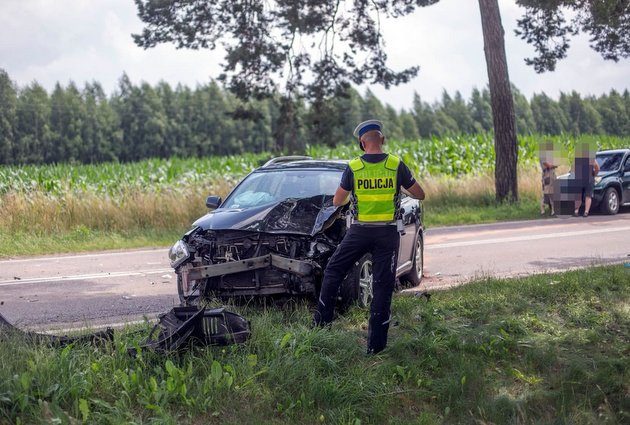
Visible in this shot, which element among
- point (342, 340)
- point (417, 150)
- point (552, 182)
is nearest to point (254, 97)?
point (552, 182)

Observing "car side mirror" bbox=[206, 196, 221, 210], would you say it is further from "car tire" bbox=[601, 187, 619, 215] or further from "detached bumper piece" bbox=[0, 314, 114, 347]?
"car tire" bbox=[601, 187, 619, 215]

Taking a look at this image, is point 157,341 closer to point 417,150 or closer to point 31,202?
point 31,202

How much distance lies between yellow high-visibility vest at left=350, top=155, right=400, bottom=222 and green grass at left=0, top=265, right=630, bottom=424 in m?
1.11

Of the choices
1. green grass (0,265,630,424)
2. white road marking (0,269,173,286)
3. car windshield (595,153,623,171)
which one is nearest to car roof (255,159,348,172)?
green grass (0,265,630,424)

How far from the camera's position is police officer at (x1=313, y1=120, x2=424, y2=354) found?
7156 millimetres

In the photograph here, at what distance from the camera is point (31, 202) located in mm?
18953

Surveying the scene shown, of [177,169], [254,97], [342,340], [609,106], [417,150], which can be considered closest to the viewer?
[342,340]

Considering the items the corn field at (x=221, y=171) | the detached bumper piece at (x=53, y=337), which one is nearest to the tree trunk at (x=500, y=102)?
the corn field at (x=221, y=171)

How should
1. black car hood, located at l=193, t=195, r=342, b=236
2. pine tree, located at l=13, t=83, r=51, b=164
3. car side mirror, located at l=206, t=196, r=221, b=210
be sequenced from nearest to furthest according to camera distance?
black car hood, located at l=193, t=195, r=342, b=236 → car side mirror, located at l=206, t=196, r=221, b=210 → pine tree, located at l=13, t=83, r=51, b=164

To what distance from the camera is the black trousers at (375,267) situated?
7.12 meters

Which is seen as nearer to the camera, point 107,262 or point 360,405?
point 360,405

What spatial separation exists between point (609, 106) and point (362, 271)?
18.9 m

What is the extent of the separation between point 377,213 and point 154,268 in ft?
22.6

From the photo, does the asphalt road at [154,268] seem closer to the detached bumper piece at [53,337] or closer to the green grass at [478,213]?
the detached bumper piece at [53,337]
